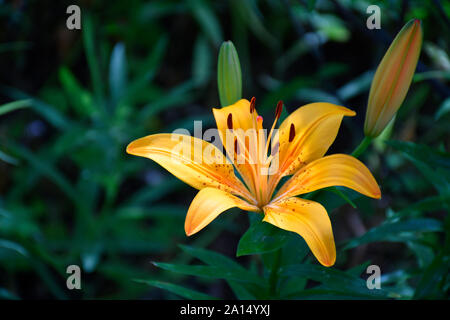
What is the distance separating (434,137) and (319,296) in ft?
3.63

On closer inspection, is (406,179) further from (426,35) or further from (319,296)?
(319,296)

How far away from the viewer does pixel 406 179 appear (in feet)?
5.26

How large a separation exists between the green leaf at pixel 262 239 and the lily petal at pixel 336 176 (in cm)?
6

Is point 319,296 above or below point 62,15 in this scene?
below

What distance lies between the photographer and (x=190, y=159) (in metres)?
0.73

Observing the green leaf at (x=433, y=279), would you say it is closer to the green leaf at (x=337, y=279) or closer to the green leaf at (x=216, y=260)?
the green leaf at (x=337, y=279)

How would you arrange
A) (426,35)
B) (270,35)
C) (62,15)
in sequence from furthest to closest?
(270,35) < (62,15) < (426,35)

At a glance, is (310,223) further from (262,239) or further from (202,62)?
(202,62)

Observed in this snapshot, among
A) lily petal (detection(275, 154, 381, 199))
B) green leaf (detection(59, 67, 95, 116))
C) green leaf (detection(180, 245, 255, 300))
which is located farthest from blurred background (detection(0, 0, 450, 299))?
lily petal (detection(275, 154, 381, 199))

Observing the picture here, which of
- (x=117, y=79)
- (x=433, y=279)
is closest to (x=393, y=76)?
(x=433, y=279)

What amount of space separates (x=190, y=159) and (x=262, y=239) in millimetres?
173

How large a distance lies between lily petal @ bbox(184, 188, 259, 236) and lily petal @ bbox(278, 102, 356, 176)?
0.52 ft

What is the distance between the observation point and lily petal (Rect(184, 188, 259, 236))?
60 centimetres
